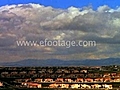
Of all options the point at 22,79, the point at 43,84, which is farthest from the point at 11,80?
the point at 43,84

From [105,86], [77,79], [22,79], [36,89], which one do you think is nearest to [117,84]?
[105,86]

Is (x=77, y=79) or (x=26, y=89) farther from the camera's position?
(x=77, y=79)

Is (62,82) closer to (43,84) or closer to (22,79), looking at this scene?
(43,84)

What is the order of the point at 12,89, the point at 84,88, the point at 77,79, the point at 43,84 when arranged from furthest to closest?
the point at 77,79
the point at 43,84
the point at 84,88
the point at 12,89

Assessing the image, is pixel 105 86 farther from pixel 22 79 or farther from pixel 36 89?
pixel 22 79

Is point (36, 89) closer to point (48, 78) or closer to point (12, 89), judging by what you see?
point (12, 89)

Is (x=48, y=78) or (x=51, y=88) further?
(x=48, y=78)

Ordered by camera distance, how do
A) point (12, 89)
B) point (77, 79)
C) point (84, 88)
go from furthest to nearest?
point (77, 79) → point (84, 88) → point (12, 89)

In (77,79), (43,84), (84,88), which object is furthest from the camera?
(77,79)

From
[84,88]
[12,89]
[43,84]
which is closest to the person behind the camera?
[12,89]
